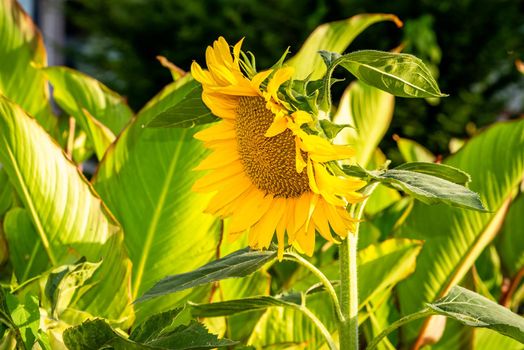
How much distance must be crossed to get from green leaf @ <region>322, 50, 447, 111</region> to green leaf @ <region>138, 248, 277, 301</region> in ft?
0.67

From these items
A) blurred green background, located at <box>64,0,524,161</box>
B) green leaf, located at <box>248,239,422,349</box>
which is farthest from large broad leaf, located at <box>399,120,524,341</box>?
blurred green background, located at <box>64,0,524,161</box>

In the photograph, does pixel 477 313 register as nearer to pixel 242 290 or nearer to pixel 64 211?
pixel 242 290

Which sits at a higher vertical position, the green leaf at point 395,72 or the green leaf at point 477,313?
the green leaf at point 395,72

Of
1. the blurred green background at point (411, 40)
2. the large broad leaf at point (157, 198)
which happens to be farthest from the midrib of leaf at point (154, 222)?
the blurred green background at point (411, 40)

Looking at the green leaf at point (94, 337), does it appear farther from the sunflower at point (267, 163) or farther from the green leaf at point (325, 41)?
the green leaf at point (325, 41)

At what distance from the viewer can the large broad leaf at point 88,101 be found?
149 centimetres

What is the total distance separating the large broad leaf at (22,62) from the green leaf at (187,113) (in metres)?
0.48

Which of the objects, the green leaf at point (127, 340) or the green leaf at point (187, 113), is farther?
the green leaf at point (187, 113)

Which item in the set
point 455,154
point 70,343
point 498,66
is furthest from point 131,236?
point 498,66

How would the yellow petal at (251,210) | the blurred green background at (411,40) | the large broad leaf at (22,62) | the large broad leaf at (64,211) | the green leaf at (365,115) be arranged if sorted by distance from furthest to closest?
the blurred green background at (411,40), the green leaf at (365,115), the large broad leaf at (22,62), the large broad leaf at (64,211), the yellow petal at (251,210)

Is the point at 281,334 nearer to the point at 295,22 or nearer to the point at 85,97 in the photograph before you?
the point at 85,97

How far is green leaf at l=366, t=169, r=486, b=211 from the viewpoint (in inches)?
33.6

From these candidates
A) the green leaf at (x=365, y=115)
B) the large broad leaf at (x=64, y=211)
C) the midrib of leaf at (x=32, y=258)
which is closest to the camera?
the large broad leaf at (x=64, y=211)

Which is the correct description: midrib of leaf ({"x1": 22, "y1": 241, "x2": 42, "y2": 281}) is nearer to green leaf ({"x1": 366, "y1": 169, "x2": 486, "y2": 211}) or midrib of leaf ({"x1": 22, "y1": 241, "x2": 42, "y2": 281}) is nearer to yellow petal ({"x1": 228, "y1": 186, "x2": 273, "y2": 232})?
yellow petal ({"x1": 228, "y1": 186, "x2": 273, "y2": 232})
